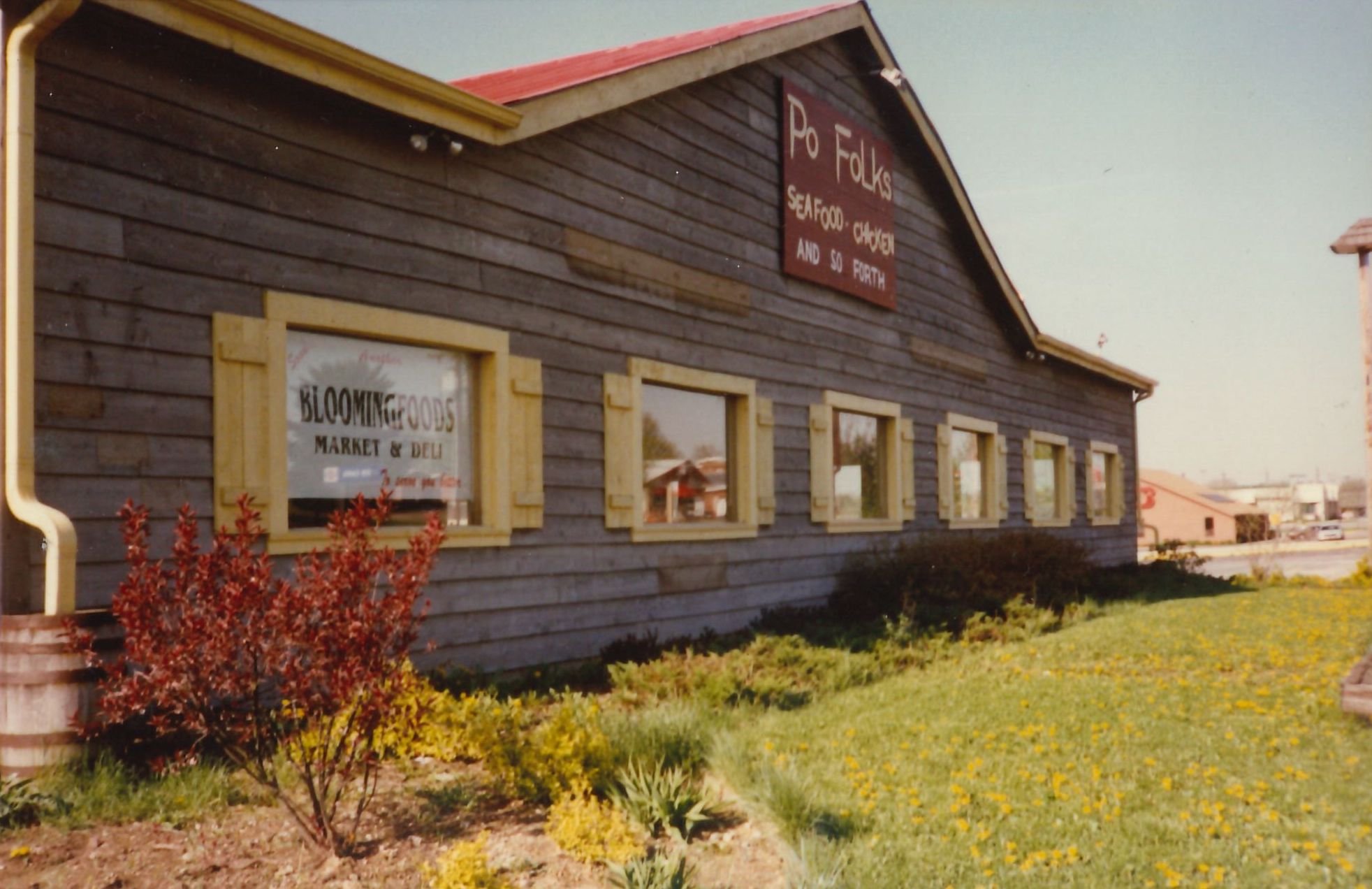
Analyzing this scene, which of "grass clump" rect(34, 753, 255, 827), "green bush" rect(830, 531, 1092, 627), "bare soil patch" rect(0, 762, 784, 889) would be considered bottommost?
"bare soil patch" rect(0, 762, 784, 889)

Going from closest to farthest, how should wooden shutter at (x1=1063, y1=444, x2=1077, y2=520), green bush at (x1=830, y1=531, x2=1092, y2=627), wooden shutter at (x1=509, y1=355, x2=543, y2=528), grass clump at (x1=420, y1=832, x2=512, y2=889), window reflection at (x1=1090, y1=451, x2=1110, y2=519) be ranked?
grass clump at (x1=420, y1=832, x2=512, y2=889), wooden shutter at (x1=509, y1=355, x2=543, y2=528), green bush at (x1=830, y1=531, x2=1092, y2=627), wooden shutter at (x1=1063, y1=444, x2=1077, y2=520), window reflection at (x1=1090, y1=451, x2=1110, y2=519)

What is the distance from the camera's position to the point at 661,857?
403cm

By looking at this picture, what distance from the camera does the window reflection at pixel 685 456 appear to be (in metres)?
9.58

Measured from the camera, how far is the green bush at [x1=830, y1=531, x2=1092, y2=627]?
A: 11.1 meters

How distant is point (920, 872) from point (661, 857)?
3.56 feet

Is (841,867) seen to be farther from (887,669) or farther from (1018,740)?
(887,669)

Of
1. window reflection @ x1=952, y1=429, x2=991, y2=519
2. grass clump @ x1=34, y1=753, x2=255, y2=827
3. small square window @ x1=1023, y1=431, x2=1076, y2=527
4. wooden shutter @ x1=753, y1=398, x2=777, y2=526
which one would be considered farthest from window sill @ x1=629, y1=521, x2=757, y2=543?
small square window @ x1=1023, y1=431, x2=1076, y2=527

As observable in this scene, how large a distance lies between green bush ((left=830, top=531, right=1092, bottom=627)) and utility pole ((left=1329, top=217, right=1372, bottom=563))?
3.72 metres

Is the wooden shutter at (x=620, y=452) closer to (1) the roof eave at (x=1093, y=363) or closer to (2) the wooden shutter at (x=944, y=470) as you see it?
(2) the wooden shutter at (x=944, y=470)

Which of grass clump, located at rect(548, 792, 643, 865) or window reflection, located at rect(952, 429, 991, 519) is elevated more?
window reflection, located at rect(952, 429, 991, 519)

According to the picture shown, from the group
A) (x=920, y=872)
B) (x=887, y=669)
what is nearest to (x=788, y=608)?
(x=887, y=669)

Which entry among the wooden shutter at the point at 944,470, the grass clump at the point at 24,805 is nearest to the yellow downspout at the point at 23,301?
the grass clump at the point at 24,805

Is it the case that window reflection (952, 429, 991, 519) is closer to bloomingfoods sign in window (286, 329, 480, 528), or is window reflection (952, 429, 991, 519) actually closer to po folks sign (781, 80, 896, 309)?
po folks sign (781, 80, 896, 309)

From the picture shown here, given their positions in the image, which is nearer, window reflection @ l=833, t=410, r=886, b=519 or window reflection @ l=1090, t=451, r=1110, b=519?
window reflection @ l=833, t=410, r=886, b=519
